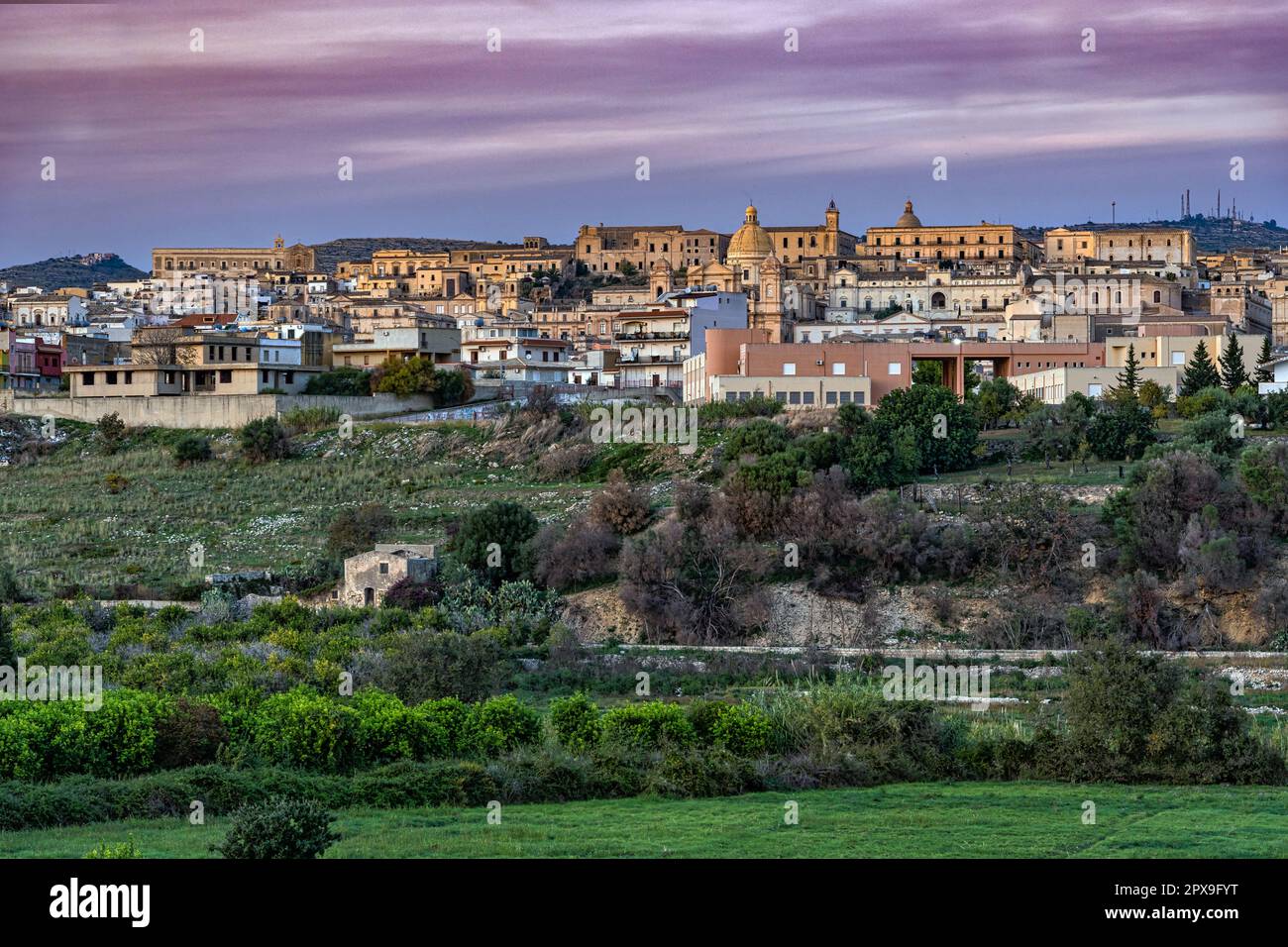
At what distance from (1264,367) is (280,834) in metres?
41.3

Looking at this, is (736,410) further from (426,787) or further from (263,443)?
(426,787)

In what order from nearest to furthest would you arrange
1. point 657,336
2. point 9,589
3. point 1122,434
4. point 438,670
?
point 438,670 < point 9,589 < point 1122,434 < point 657,336

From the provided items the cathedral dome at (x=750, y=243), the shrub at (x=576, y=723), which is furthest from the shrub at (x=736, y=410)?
the cathedral dome at (x=750, y=243)

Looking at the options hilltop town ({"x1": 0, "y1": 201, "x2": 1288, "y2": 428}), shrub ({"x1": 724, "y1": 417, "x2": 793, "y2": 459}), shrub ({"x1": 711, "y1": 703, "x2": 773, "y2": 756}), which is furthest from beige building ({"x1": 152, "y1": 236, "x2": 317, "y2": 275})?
shrub ({"x1": 711, "y1": 703, "x2": 773, "y2": 756})

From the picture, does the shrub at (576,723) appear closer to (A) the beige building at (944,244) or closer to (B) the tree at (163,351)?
(B) the tree at (163,351)

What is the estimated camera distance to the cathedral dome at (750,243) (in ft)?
265

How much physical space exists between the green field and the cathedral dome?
66556 millimetres

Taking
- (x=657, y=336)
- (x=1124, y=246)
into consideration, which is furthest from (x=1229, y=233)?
(x=657, y=336)

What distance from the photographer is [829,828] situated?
497 inches

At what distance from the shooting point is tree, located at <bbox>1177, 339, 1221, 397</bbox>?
44.4 m

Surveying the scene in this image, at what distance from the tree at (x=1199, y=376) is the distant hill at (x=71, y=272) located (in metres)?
82.9
